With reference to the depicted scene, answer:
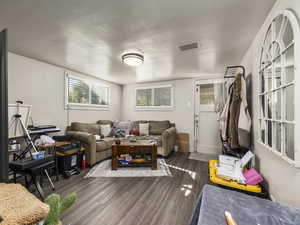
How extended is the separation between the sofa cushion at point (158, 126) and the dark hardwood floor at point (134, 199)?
5.10 ft

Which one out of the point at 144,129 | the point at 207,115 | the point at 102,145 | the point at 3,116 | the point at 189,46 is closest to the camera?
the point at 3,116

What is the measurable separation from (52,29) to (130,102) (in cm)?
346

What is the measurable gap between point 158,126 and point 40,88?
3072 millimetres

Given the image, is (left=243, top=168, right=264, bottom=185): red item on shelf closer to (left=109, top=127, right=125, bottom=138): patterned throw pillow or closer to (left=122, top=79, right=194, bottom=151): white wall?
(left=122, top=79, right=194, bottom=151): white wall

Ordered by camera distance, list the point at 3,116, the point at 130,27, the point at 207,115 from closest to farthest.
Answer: the point at 3,116 < the point at 130,27 < the point at 207,115

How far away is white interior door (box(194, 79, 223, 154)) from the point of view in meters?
3.75

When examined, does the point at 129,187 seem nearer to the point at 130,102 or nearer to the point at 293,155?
the point at 293,155

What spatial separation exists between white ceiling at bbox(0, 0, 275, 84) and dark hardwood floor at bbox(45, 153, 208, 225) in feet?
7.34

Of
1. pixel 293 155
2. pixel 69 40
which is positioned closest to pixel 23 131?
pixel 69 40

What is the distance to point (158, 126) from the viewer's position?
4.09 metres

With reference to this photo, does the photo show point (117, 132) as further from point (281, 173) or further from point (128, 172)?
point (281, 173)

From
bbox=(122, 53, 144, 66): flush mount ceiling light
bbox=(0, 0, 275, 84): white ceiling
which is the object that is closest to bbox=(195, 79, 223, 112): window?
bbox=(0, 0, 275, 84): white ceiling

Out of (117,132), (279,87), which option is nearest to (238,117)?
(279,87)

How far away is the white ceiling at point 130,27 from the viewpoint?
128cm
